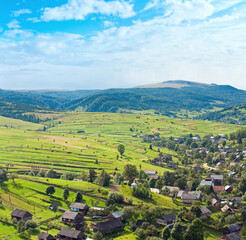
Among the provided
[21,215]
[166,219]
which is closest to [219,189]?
[166,219]

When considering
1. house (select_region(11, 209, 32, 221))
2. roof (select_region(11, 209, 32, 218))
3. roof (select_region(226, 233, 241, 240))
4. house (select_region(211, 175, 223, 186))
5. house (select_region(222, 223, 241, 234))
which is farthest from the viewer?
house (select_region(211, 175, 223, 186))

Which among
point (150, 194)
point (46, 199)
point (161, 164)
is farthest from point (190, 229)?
point (161, 164)

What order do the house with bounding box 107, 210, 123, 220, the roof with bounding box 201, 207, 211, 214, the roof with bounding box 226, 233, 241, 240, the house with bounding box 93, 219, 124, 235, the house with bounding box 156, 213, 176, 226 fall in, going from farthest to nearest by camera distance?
the roof with bounding box 201, 207, 211, 214, the house with bounding box 107, 210, 123, 220, the house with bounding box 156, 213, 176, 226, the house with bounding box 93, 219, 124, 235, the roof with bounding box 226, 233, 241, 240

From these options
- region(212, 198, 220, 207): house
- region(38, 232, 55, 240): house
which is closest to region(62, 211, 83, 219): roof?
region(38, 232, 55, 240): house

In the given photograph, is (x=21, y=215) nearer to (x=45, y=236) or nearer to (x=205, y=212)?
(x=45, y=236)

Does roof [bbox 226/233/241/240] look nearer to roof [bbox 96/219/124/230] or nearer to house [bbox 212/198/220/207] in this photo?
house [bbox 212/198/220/207]
